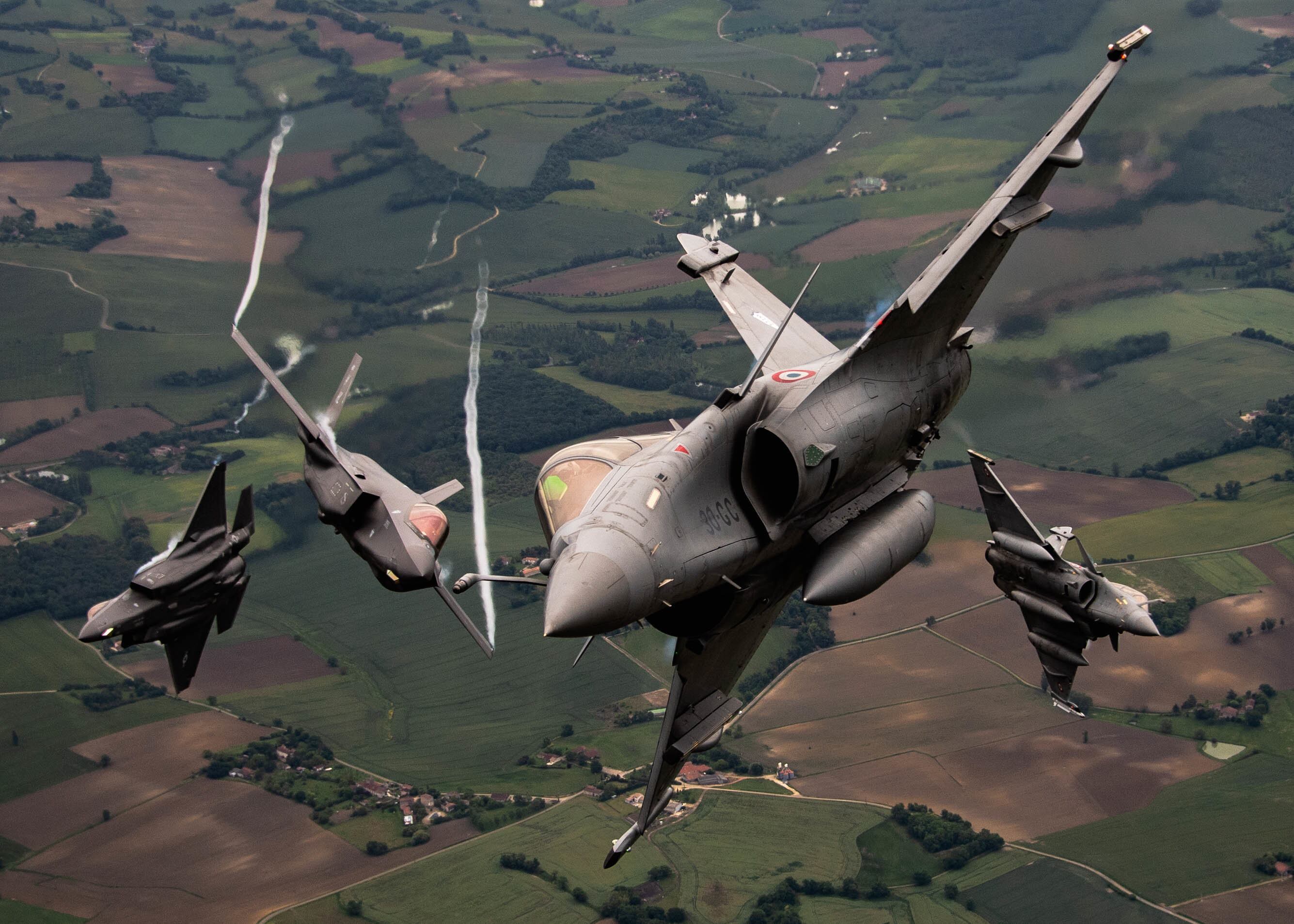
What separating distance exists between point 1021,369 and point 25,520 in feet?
226

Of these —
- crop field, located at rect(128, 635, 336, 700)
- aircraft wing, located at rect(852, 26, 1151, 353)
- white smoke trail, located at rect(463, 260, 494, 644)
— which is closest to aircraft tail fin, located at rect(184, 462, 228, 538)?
→ white smoke trail, located at rect(463, 260, 494, 644)

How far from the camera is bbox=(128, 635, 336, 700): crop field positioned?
8850cm

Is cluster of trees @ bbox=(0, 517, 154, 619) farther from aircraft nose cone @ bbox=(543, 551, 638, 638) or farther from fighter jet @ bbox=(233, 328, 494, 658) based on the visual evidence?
aircraft nose cone @ bbox=(543, 551, 638, 638)

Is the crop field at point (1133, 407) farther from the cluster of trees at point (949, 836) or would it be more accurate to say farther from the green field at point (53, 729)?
the green field at point (53, 729)

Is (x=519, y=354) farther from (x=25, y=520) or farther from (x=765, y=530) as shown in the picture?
(x=765, y=530)

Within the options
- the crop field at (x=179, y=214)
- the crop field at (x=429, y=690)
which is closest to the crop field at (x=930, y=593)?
the crop field at (x=429, y=690)

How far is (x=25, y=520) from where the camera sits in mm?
103000

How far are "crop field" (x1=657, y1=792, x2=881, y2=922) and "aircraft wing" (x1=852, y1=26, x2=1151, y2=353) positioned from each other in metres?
51.0

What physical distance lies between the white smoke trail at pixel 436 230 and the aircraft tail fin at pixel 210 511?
9639cm

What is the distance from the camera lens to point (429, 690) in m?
86.4

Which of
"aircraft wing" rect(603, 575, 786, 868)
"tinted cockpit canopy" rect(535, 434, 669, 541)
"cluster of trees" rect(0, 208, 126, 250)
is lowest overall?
"cluster of trees" rect(0, 208, 126, 250)

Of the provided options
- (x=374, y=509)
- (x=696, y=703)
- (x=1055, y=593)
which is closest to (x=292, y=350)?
(x=374, y=509)

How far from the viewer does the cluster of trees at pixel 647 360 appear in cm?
12069

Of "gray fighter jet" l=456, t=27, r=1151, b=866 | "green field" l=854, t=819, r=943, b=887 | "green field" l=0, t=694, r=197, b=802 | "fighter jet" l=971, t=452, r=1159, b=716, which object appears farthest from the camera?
"green field" l=0, t=694, r=197, b=802
